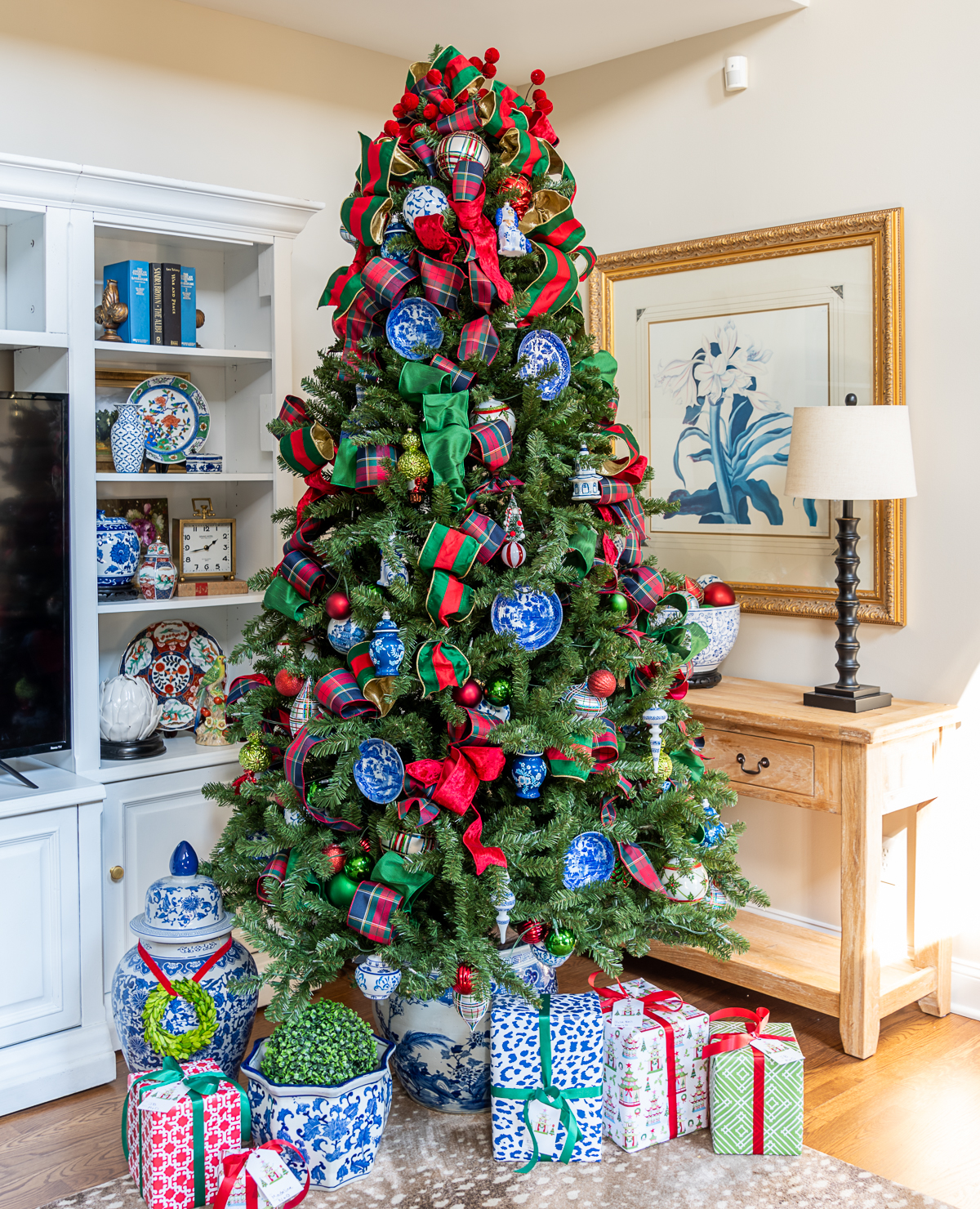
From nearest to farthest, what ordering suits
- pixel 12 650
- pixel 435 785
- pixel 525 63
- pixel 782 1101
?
pixel 435 785, pixel 782 1101, pixel 12 650, pixel 525 63

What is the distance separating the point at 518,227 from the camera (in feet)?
6.90

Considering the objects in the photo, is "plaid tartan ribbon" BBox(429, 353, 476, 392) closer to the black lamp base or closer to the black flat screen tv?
the black flat screen tv

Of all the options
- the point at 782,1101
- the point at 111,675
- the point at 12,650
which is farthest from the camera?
the point at 111,675

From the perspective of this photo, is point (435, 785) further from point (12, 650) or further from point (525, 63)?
point (525, 63)

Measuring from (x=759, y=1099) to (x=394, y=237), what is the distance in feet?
5.88

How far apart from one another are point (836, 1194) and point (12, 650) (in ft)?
6.55

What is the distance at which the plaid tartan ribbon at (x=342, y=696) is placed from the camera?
2059 mm

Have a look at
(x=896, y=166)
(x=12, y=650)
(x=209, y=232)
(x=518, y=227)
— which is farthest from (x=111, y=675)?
(x=896, y=166)

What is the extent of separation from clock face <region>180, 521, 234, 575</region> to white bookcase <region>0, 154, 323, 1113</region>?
2.4 inches

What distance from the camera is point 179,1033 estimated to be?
2188 millimetres

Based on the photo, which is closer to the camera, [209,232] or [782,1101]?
[782,1101]

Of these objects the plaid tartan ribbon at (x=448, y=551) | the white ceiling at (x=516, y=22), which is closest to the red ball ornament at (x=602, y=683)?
the plaid tartan ribbon at (x=448, y=551)

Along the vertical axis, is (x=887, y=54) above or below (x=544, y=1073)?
above

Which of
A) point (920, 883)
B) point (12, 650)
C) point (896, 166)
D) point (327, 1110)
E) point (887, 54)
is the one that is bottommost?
point (327, 1110)
